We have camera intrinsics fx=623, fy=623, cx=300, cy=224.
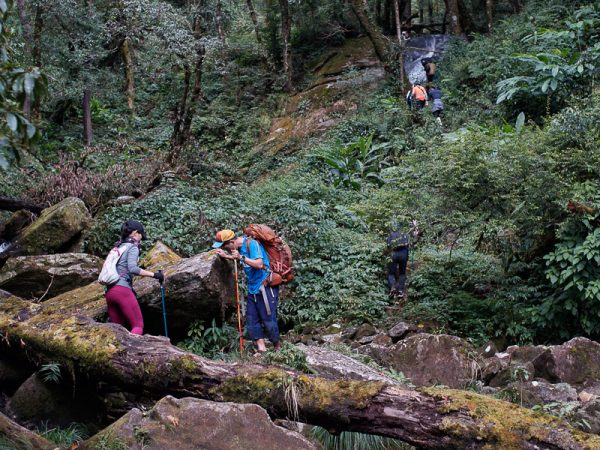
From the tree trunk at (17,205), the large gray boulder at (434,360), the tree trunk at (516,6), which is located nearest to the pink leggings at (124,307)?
the large gray boulder at (434,360)

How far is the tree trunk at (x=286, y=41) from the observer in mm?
23328

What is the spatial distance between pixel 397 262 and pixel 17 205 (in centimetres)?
839

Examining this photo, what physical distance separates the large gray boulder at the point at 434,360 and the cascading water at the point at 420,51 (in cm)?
1615

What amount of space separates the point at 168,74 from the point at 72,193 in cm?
1596

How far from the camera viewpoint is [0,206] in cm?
1370

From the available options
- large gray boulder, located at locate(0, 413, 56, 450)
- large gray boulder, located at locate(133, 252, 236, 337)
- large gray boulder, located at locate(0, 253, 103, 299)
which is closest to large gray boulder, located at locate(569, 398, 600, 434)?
large gray boulder, located at locate(0, 413, 56, 450)

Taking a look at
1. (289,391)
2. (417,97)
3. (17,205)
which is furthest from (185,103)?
(289,391)

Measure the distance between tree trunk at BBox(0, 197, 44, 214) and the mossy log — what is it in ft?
25.3

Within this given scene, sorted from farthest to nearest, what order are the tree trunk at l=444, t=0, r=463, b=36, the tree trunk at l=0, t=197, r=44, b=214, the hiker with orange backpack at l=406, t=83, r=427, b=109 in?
the tree trunk at l=444, t=0, r=463, b=36
the hiker with orange backpack at l=406, t=83, r=427, b=109
the tree trunk at l=0, t=197, r=44, b=214

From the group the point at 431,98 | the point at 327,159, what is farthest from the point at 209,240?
the point at 431,98

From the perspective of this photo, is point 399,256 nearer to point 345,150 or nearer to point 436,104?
point 345,150

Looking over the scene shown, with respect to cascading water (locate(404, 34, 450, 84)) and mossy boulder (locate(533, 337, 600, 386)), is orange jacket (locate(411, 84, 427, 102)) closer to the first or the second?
cascading water (locate(404, 34, 450, 84))

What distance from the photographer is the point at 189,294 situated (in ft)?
26.3

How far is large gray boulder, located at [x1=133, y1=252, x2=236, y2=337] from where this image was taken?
7.99m
